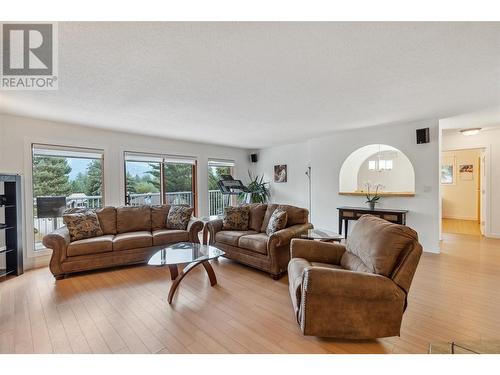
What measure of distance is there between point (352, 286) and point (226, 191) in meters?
4.41

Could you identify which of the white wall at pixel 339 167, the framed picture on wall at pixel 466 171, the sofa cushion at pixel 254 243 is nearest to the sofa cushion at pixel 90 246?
the sofa cushion at pixel 254 243

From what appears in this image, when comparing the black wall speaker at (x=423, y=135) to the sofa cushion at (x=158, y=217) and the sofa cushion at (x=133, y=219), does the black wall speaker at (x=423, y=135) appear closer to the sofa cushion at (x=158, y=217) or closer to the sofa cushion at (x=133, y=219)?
the sofa cushion at (x=158, y=217)

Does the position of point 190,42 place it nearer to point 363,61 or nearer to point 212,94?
point 212,94

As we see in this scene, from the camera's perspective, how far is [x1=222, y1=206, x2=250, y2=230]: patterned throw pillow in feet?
13.3

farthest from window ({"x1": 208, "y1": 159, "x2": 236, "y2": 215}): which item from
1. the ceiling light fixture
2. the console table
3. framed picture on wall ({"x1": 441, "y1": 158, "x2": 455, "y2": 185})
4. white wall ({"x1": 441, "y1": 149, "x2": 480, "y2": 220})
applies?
framed picture on wall ({"x1": 441, "y1": 158, "x2": 455, "y2": 185})

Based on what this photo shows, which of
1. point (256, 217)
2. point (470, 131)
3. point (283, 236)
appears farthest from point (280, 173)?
point (470, 131)

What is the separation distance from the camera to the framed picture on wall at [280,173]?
21.7 ft

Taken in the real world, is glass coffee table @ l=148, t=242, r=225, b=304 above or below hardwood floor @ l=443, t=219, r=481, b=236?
above

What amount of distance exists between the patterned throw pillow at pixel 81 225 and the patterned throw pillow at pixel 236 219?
2.03 meters

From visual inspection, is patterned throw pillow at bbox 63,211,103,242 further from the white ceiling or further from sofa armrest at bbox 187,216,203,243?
the white ceiling

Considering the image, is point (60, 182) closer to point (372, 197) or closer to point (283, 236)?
point (283, 236)

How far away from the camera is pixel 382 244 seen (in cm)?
186
